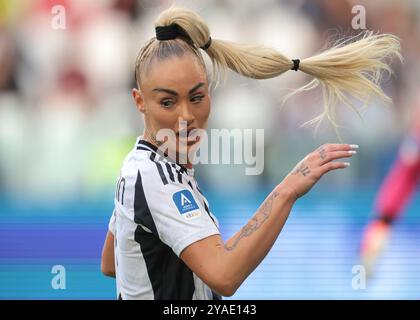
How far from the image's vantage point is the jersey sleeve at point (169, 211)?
160 centimetres

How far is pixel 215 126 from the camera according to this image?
3.23 metres

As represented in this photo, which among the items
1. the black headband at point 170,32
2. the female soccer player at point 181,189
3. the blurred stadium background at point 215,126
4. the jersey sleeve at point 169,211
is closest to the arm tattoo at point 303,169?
the female soccer player at point 181,189

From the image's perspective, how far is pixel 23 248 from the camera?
329 centimetres

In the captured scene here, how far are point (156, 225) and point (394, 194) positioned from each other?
1.92 m

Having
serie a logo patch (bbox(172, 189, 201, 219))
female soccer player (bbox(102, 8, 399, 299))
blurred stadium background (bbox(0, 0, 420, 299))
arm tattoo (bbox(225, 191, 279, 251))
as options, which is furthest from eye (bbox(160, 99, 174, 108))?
blurred stadium background (bbox(0, 0, 420, 299))

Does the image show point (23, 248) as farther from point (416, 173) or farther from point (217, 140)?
point (416, 173)

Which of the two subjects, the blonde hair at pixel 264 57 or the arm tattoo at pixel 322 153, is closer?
the arm tattoo at pixel 322 153

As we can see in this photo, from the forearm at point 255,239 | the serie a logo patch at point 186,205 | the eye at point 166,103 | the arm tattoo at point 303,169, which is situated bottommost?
the forearm at point 255,239

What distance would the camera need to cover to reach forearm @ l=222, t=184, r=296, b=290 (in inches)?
61.0

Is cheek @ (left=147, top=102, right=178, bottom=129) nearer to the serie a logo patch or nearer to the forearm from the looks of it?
the serie a logo patch

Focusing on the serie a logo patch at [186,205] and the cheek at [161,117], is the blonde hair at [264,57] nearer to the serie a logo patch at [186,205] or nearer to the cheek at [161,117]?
the cheek at [161,117]

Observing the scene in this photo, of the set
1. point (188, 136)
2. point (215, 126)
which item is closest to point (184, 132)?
point (188, 136)

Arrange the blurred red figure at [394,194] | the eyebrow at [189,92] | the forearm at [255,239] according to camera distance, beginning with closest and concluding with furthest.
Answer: the forearm at [255,239] < the eyebrow at [189,92] < the blurred red figure at [394,194]
